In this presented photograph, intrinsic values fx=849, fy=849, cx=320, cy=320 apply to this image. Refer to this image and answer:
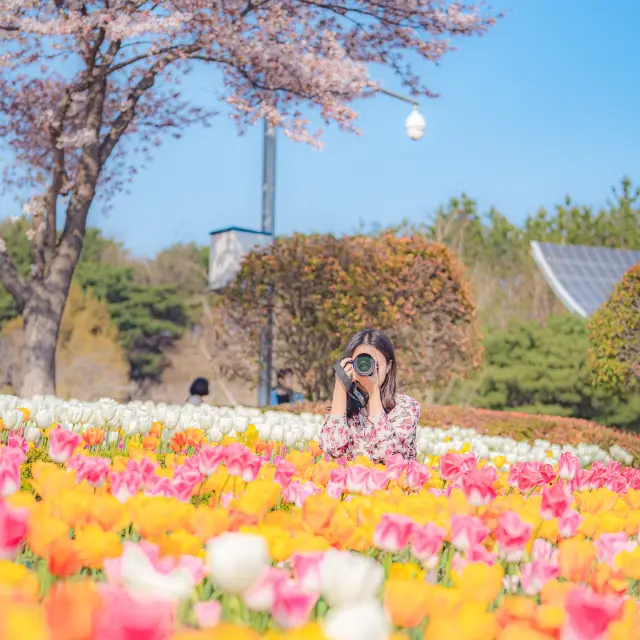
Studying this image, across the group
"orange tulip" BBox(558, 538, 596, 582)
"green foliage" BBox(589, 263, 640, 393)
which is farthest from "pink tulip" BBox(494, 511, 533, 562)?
"green foliage" BBox(589, 263, 640, 393)

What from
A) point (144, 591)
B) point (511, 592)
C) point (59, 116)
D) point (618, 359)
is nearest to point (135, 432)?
point (511, 592)

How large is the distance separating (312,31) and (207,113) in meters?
1.90

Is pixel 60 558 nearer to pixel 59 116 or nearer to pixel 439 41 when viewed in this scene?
pixel 59 116

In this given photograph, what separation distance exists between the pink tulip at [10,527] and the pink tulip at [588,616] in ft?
2.67

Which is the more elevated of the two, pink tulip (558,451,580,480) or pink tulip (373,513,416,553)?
pink tulip (373,513,416,553)

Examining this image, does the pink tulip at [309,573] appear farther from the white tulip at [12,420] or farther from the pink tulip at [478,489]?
the white tulip at [12,420]

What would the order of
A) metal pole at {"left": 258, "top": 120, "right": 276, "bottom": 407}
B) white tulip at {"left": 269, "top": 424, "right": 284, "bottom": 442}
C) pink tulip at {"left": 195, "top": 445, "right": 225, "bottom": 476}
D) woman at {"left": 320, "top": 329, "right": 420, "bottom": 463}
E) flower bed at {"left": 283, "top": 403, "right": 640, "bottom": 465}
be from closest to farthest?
pink tulip at {"left": 195, "top": 445, "right": 225, "bottom": 476} < woman at {"left": 320, "top": 329, "right": 420, "bottom": 463} < white tulip at {"left": 269, "top": 424, "right": 284, "bottom": 442} < flower bed at {"left": 283, "top": 403, "right": 640, "bottom": 465} < metal pole at {"left": 258, "top": 120, "right": 276, "bottom": 407}

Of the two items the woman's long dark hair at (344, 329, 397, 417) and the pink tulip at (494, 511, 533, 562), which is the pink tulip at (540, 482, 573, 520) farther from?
the woman's long dark hair at (344, 329, 397, 417)

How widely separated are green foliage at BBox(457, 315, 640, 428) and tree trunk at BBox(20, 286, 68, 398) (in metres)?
10.00

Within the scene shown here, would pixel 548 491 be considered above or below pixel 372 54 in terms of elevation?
below

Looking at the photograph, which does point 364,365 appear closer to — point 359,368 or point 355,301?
point 359,368

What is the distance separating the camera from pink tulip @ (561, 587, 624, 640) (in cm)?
107

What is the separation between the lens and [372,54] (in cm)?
1036

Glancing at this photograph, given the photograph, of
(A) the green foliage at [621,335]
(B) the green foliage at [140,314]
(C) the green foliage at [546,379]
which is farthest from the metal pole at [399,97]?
(B) the green foliage at [140,314]
